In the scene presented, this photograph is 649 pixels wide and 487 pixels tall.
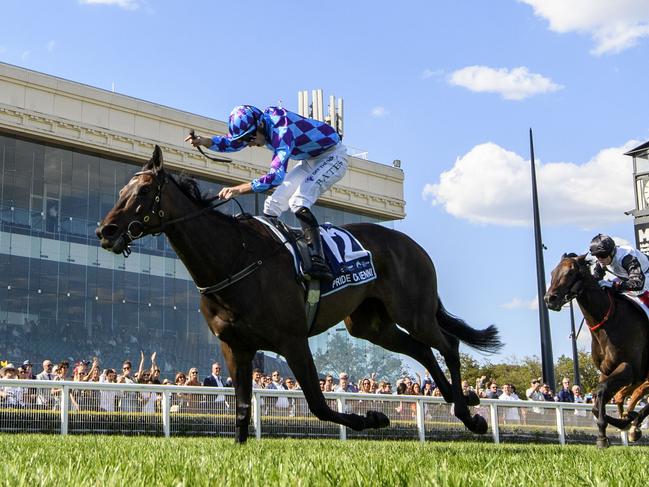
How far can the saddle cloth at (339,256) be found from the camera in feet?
22.6

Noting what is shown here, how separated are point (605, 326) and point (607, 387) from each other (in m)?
0.66

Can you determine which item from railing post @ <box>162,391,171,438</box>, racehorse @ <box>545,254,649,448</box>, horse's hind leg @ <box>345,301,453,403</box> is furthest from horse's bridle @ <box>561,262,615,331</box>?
railing post @ <box>162,391,171,438</box>

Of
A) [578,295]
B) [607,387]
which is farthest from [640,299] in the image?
[607,387]

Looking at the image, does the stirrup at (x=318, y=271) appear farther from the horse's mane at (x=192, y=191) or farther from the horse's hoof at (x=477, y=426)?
the horse's hoof at (x=477, y=426)

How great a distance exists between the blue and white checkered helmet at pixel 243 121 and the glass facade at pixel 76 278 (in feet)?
76.5

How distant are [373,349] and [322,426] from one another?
100 feet

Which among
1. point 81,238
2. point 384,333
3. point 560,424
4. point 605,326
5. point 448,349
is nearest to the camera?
point 384,333

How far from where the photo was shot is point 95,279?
3388 centimetres

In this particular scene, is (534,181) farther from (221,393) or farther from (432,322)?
(432,322)

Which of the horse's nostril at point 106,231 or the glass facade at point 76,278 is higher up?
the glass facade at point 76,278

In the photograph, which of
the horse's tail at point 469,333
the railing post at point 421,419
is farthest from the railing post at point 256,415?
the horse's tail at point 469,333

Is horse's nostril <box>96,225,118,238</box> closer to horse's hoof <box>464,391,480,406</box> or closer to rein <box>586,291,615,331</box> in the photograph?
horse's hoof <box>464,391,480,406</box>

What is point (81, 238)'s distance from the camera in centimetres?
3359

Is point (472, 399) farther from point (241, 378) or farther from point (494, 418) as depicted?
point (494, 418)
